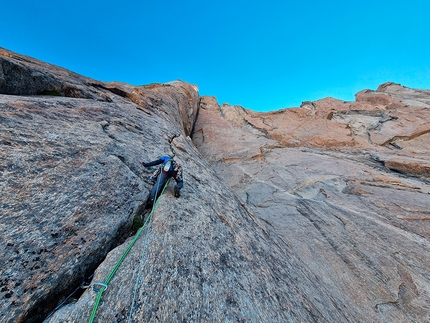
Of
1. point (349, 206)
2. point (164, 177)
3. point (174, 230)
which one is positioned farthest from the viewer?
point (349, 206)

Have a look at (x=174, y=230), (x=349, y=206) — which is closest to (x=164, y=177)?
(x=174, y=230)

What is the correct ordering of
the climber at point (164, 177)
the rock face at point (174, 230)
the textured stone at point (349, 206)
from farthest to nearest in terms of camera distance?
1. the textured stone at point (349, 206)
2. the climber at point (164, 177)
3. the rock face at point (174, 230)

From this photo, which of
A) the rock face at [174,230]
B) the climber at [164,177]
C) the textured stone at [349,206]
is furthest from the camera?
the textured stone at [349,206]

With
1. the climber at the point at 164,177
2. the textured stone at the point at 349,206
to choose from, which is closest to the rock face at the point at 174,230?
the textured stone at the point at 349,206

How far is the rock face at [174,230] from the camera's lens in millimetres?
3709

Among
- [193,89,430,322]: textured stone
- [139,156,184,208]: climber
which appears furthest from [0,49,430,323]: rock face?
[139,156,184,208]: climber

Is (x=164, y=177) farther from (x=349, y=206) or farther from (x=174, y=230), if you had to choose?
(x=349, y=206)

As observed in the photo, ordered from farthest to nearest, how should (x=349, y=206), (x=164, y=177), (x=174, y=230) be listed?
(x=349, y=206), (x=164, y=177), (x=174, y=230)

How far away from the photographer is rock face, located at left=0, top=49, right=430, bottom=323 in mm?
3709

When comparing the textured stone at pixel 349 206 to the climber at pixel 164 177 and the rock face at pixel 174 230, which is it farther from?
the climber at pixel 164 177

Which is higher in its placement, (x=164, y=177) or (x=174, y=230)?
(x=164, y=177)

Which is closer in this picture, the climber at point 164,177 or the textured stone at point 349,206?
the climber at point 164,177

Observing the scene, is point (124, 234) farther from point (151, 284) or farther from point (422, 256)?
point (422, 256)

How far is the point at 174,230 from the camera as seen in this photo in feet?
17.7
